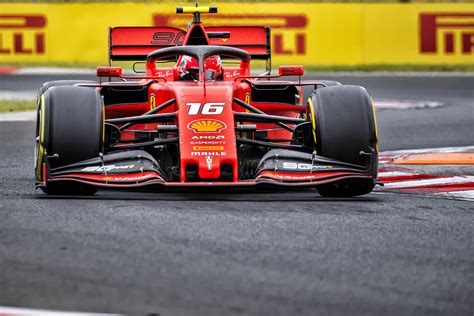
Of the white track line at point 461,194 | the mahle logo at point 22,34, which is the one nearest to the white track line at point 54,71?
the mahle logo at point 22,34

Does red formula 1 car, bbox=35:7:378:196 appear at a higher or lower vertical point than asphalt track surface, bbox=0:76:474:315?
higher

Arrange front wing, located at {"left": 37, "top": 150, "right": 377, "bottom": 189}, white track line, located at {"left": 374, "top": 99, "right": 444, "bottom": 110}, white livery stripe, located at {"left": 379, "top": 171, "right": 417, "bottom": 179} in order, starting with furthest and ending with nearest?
white track line, located at {"left": 374, "top": 99, "right": 444, "bottom": 110} < white livery stripe, located at {"left": 379, "top": 171, "right": 417, "bottom": 179} < front wing, located at {"left": 37, "top": 150, "right": 377, "bottom": 189}

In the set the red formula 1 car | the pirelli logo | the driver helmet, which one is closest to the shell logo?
the red formula 1 car

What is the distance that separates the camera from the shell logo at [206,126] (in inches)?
328

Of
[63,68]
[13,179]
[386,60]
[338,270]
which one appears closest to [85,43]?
[63,68]

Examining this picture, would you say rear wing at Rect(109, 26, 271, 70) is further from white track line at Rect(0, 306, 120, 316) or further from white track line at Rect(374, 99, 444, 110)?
white track line at Rect(374, 99, 444, 110)

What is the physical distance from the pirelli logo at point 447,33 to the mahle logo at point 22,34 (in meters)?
7.20

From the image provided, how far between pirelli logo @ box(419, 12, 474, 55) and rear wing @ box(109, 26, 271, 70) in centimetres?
1245

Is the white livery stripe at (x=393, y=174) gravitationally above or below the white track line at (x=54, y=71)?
below

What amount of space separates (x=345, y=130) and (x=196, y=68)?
187 cm

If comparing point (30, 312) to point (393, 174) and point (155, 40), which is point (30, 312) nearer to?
point (393, 174)

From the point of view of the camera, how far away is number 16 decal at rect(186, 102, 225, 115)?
27.9 feet

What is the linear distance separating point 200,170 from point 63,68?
1578 cm

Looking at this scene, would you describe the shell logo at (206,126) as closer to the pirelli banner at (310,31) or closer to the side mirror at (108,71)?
the side mirror at (108,71)
